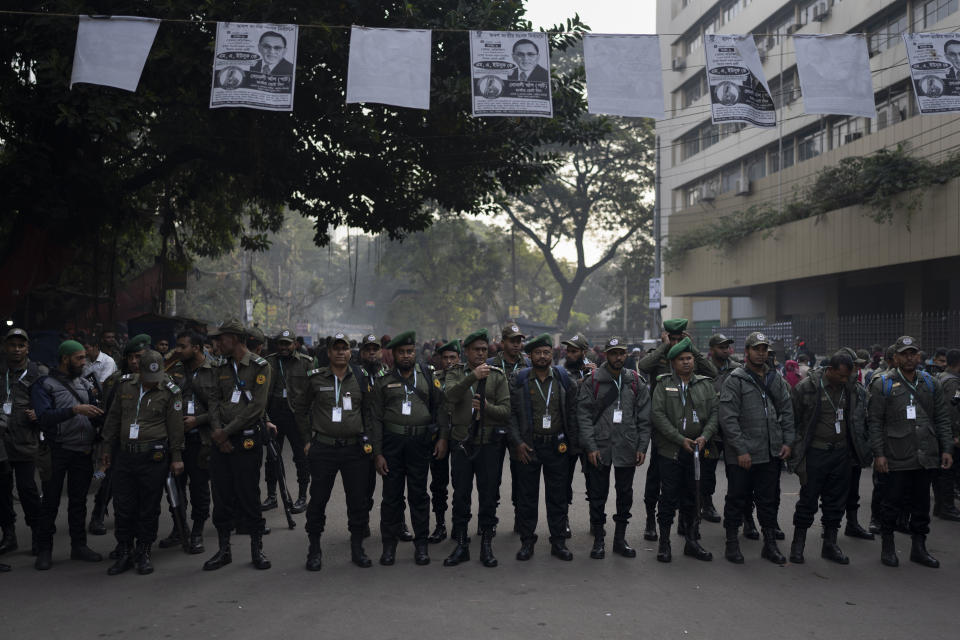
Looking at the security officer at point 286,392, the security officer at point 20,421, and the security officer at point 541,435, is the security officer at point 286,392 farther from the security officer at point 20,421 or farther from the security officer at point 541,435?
the security officer at point 541,435

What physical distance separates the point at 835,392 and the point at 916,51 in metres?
5.89

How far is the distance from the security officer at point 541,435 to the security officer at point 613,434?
0.18 m

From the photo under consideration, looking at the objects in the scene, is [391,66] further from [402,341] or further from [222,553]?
[222,553]

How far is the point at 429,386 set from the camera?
7.04m

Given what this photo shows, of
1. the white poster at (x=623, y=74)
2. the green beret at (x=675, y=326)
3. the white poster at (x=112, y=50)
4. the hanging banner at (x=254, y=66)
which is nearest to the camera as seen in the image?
the green beret at (x=675, y=326)

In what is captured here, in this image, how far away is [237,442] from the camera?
262 inches

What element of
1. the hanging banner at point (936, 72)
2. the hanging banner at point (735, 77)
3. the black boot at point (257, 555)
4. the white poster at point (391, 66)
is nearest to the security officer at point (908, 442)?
the hanging banner at point (735, 77)

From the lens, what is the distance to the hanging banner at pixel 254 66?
10227 mm

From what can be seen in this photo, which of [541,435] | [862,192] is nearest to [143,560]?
[541,435]

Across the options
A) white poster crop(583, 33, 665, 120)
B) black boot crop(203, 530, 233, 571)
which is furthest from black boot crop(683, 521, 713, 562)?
white poster crop(583, 33, 665, 120)

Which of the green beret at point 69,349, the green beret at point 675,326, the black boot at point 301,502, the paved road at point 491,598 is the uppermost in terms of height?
the green beret at point 675,326

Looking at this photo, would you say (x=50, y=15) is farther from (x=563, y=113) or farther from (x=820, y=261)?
(x=820, y=261)

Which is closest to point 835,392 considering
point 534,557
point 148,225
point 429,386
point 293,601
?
point 534,557

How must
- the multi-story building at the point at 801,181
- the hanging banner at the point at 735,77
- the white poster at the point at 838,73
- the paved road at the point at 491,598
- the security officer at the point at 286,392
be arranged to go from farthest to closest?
the multi-story building at the point at 801,181 < the hanging banner at the point at 735,77 < the white poster at the point at 838,73 < the security officer at the point at 286,392 < the paved road at the point at 491,598
